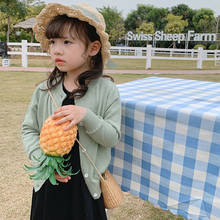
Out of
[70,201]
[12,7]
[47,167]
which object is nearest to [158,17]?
[12,7]

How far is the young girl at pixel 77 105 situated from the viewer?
1304 millimetres

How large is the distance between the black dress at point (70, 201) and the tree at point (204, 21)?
46809 mm

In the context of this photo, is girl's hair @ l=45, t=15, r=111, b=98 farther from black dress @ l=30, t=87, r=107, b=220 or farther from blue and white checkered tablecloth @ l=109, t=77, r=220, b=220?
blue and white checkered tablecloth @ l=109, t=77, r=220, b=220

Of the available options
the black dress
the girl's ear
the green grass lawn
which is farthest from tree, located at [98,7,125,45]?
the black dress

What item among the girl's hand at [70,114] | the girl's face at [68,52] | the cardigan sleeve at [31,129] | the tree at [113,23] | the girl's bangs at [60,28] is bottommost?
the cardigan sleeve at [31,129]

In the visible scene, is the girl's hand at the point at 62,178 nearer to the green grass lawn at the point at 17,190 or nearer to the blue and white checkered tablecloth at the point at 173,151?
the blue and white checkered tablecloth at the point at 173,151

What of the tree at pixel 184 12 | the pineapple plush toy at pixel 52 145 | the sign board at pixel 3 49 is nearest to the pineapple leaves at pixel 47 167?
the pineapple plush toy at pixel 52 145

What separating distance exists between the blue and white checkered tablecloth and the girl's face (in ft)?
1.32

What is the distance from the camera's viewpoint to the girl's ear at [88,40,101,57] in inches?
54.6

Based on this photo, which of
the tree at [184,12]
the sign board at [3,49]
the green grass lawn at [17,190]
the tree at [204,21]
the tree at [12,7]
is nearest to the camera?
the green grass lawn at [17,190]

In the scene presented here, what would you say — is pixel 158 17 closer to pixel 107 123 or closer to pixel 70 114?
pixel 107 123

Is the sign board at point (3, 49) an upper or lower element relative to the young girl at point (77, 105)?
upper

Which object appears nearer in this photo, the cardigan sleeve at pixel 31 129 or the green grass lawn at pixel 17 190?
the cardigan sleeve at pixel 31 129

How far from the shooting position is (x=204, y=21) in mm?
46531
